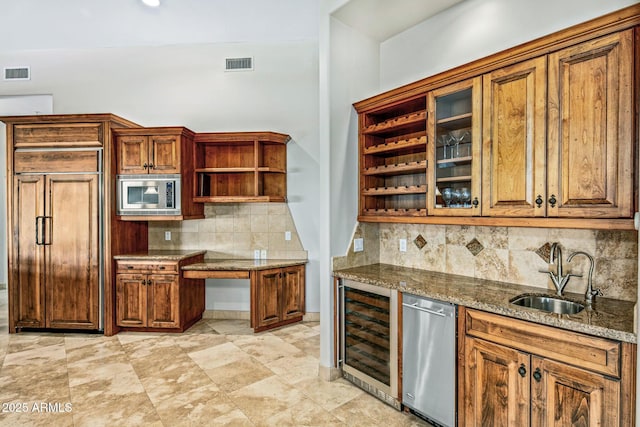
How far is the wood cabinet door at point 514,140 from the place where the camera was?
2088mm

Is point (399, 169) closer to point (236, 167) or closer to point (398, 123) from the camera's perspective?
point (398, 123)

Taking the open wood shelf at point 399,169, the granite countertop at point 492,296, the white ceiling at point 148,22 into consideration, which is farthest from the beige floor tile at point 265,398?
the white ceiling at point 148,22

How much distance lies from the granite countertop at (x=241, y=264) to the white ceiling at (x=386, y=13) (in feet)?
8.99

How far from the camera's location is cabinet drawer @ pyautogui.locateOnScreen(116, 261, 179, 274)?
419 centimetres

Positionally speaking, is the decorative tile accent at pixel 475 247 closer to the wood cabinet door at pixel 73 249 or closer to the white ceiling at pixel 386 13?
the white ceiling at pixel 386 13

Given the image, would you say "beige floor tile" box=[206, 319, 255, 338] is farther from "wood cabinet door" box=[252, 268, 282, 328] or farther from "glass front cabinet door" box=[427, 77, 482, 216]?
"glass front cabinet door" box=[427, 77, 482, 216]

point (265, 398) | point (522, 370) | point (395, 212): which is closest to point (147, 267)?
point (265, 398)

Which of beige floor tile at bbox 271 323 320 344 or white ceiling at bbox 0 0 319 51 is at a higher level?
white ceiling at bbox 0 0 319 51

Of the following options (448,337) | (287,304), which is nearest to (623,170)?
(448,337)

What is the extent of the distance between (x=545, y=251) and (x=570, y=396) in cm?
97

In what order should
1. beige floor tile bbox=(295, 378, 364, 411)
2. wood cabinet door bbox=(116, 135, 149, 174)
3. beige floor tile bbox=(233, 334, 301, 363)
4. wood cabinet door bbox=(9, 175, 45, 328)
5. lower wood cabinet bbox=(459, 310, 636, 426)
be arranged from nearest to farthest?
1. lower wood cabinet bbox=(459, 310, 636, 426)
2. beige floor tile bbox=(295, 378, 364, 411)
3. beige floor tile bbox=(233, 334, 301, 363)
4. wood cabinet door bbox=(9, 175, 45, 328)
5. wood cabinet door bbox=(116, 135, 149, 174)

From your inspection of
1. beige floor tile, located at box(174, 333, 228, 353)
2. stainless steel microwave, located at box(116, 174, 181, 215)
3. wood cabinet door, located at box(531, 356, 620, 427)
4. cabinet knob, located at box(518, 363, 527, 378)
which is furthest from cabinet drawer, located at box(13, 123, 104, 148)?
wood cabinet door, located at box(531, 356, 620, 427)

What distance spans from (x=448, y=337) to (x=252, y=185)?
324 centimetres

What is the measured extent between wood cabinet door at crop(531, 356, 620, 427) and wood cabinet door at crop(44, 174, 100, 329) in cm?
444
